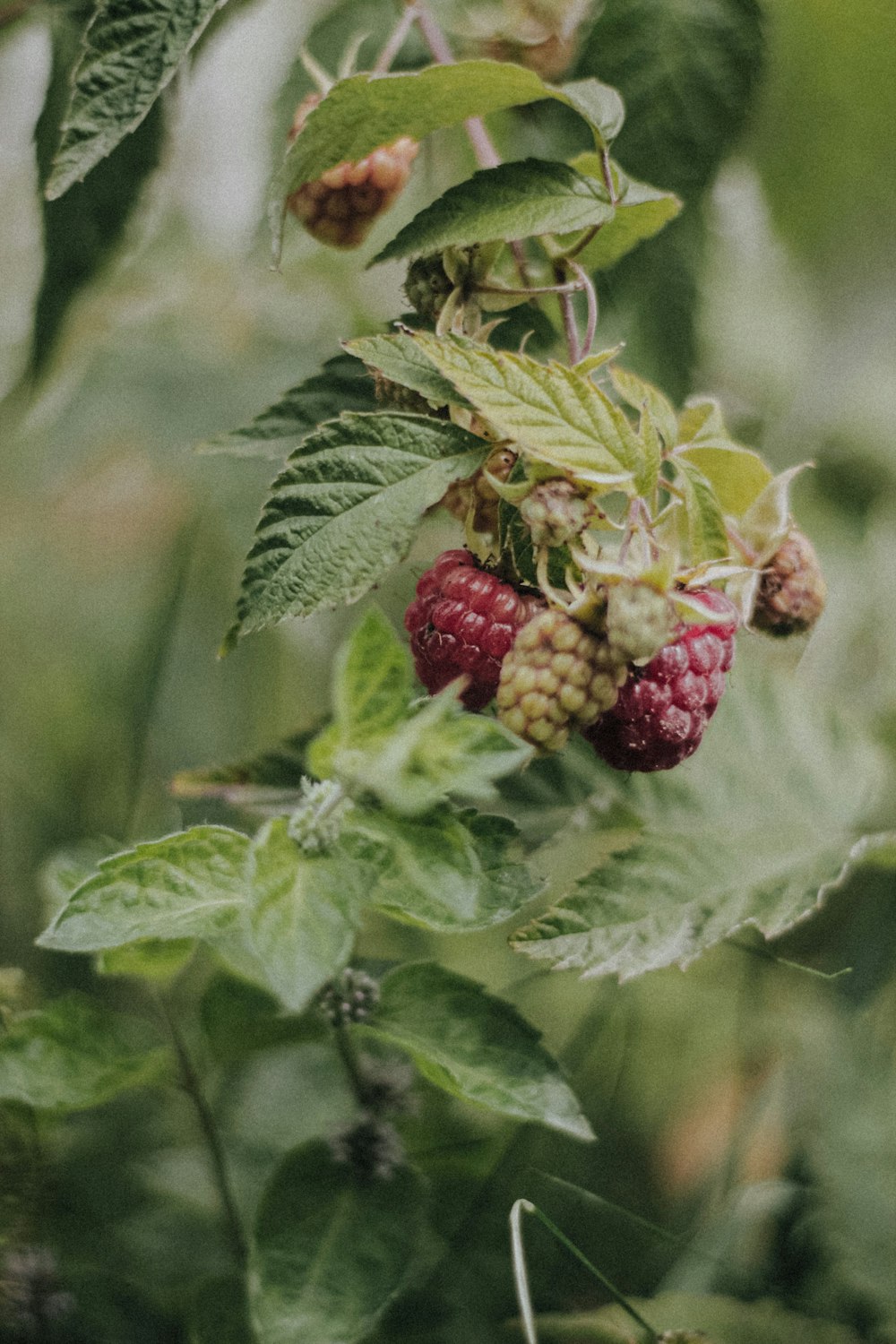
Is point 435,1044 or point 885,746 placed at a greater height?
point 435,1044

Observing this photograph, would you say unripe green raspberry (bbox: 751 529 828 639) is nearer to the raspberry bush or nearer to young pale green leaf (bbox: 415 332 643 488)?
the raspberry bush

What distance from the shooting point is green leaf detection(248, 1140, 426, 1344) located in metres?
0.53

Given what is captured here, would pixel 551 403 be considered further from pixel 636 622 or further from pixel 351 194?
pixel 351 194

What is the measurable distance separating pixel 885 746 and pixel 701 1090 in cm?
45

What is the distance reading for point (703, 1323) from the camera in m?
0.78

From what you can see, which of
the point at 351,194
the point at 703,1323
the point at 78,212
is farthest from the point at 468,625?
the point at 703,1323

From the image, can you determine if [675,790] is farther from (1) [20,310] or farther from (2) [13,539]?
(2) [13,539]

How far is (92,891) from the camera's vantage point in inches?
17.9

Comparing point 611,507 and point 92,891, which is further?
point 611,507

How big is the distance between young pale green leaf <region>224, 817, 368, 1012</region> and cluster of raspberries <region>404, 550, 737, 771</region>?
0.09 meters

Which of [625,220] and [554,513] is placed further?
[625,220]

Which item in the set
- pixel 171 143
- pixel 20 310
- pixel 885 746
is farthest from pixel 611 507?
pixel 20 310

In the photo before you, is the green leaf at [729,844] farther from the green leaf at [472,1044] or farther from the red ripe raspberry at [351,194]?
the red ripe raspberry at [351,194]

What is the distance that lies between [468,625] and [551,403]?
0.10 m
